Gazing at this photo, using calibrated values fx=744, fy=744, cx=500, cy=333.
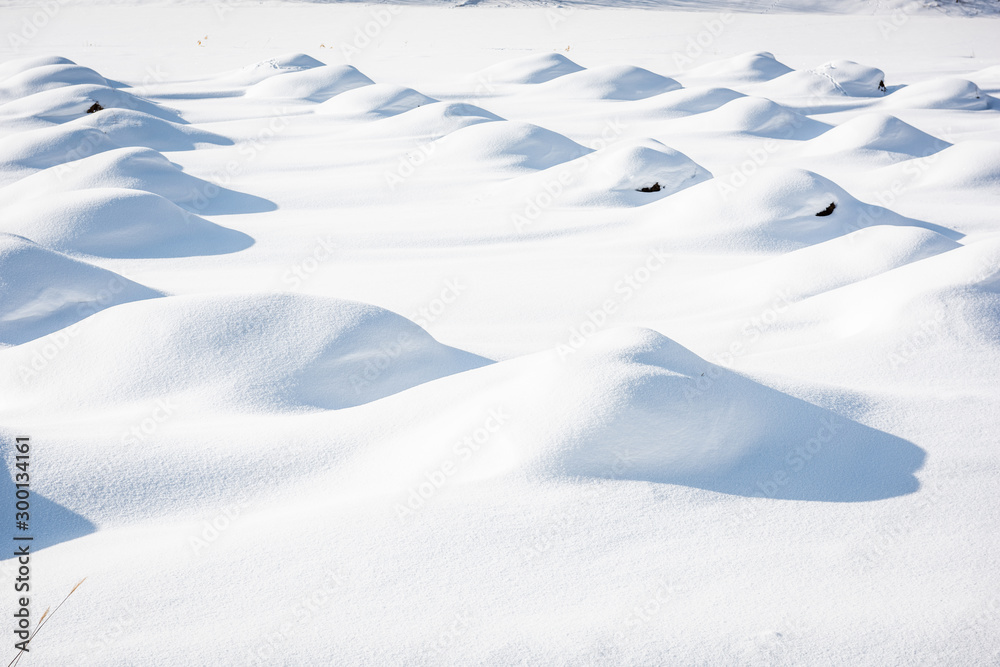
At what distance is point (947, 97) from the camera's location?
34.8 ft

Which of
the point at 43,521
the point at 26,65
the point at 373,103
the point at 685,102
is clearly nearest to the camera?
the point at 43,521

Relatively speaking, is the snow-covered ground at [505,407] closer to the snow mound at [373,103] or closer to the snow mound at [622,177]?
the snow mound at [622,177]

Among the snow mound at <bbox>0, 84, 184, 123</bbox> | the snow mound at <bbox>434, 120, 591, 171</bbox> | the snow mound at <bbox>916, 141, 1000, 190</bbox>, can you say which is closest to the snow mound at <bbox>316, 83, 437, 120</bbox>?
the snow mound at <bbox>0, 84, 184, 123</bbox>

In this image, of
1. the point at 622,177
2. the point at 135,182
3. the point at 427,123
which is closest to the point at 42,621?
the point at 135,182

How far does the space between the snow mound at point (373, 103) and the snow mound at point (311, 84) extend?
3.44ft

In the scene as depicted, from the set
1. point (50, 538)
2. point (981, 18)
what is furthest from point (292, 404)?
point (981, 18)

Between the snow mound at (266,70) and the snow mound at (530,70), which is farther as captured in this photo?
the snow mound at (530,70)

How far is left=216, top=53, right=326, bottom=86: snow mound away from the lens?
12.9 metres

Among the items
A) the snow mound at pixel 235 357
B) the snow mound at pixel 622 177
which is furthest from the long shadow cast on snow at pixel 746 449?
the snow mound at pixel 622 177

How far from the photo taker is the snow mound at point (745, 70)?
44.2ft

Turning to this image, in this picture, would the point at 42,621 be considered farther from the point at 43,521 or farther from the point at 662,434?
the point at 662,434

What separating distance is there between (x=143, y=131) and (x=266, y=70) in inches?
211

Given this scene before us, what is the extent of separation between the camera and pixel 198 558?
6.82 ft

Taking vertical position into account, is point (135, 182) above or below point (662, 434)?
above
